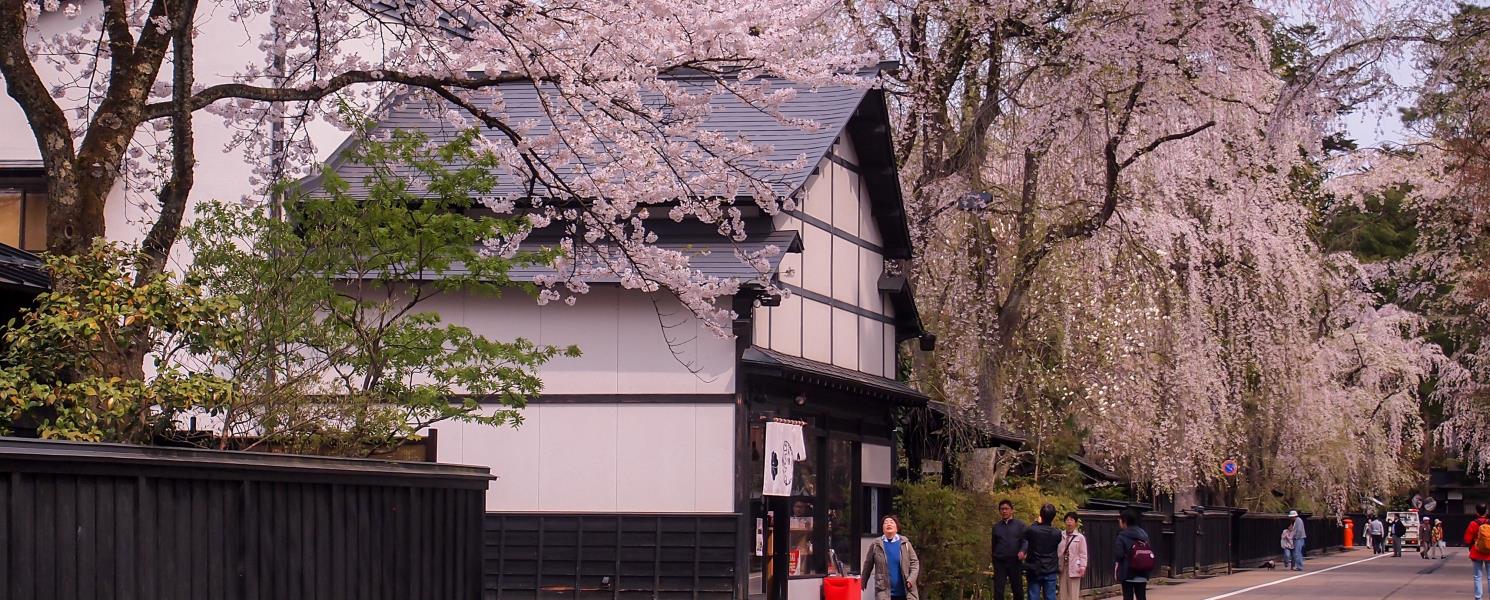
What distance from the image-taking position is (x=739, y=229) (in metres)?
16.0

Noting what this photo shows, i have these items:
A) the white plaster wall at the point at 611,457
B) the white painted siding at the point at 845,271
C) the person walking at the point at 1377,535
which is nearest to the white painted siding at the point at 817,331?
the white painted siding at the point at 845,271

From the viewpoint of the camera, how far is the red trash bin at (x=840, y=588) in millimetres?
17828

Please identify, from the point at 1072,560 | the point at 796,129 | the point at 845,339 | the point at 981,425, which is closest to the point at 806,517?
the point at 845,339

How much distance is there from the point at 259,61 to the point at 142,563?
15.4 meters

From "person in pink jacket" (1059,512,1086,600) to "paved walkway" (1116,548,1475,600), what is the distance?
868 centimetres

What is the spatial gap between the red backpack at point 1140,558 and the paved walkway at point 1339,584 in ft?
27.7

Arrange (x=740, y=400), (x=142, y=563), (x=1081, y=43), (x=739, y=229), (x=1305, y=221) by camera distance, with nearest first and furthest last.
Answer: (x=142, y=563)
(x=739, y=229)
(x=740, y=400)
(x=1081, y=43)
(x=1305, y=221)

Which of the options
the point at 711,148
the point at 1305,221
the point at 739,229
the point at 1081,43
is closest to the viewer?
the point at 711,148

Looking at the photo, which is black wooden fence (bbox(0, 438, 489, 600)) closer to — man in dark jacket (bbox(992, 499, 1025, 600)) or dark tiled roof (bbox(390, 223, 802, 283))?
dark tiled roof (bbox(390, 223, 802, 283))

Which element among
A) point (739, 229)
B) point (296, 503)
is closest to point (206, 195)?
point (739, 229)

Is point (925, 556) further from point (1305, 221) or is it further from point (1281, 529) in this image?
point (1281, 529)

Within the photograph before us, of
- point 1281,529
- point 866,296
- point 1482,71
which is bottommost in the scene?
point 1281,529

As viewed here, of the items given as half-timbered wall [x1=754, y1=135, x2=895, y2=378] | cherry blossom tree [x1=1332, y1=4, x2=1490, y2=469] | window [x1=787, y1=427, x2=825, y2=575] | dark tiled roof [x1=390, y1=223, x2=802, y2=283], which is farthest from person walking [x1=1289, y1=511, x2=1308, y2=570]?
dark tiled roof [x1=390, y1=223, x2=802, y2=283]

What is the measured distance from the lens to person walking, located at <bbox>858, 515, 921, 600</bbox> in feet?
57.5
